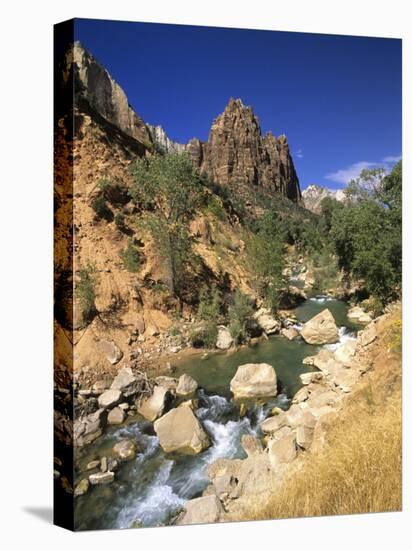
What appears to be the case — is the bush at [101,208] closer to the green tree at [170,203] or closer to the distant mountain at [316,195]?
the green tree at [170,203]

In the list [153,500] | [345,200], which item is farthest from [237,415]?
[345,200]

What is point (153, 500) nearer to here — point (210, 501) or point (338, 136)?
point (210, 501)

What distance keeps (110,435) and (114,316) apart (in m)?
1.18

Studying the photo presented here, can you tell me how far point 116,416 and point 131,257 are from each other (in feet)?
5.35

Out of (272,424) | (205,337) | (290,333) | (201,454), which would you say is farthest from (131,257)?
(272,424)

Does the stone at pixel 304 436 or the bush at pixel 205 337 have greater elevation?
the bush at pixel 205 337

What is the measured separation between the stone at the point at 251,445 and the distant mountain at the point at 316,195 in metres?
2.69

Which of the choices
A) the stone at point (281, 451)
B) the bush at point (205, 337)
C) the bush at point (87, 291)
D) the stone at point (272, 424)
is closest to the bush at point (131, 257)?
the bush at point (87, 291)

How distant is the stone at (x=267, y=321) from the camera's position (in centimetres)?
803

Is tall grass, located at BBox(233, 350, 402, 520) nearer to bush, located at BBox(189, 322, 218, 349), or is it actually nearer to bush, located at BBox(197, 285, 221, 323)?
bush, located at BBox(189, 322, 218, 349)

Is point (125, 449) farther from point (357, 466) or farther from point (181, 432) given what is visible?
point (357, 466)

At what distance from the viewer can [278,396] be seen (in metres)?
7.94

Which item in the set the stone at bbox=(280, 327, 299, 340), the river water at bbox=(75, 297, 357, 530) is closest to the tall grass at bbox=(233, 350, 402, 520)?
the river water at bbox=(75, 297, 357, 530)

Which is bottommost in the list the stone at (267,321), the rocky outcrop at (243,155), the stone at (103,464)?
the stone at (103,464)
